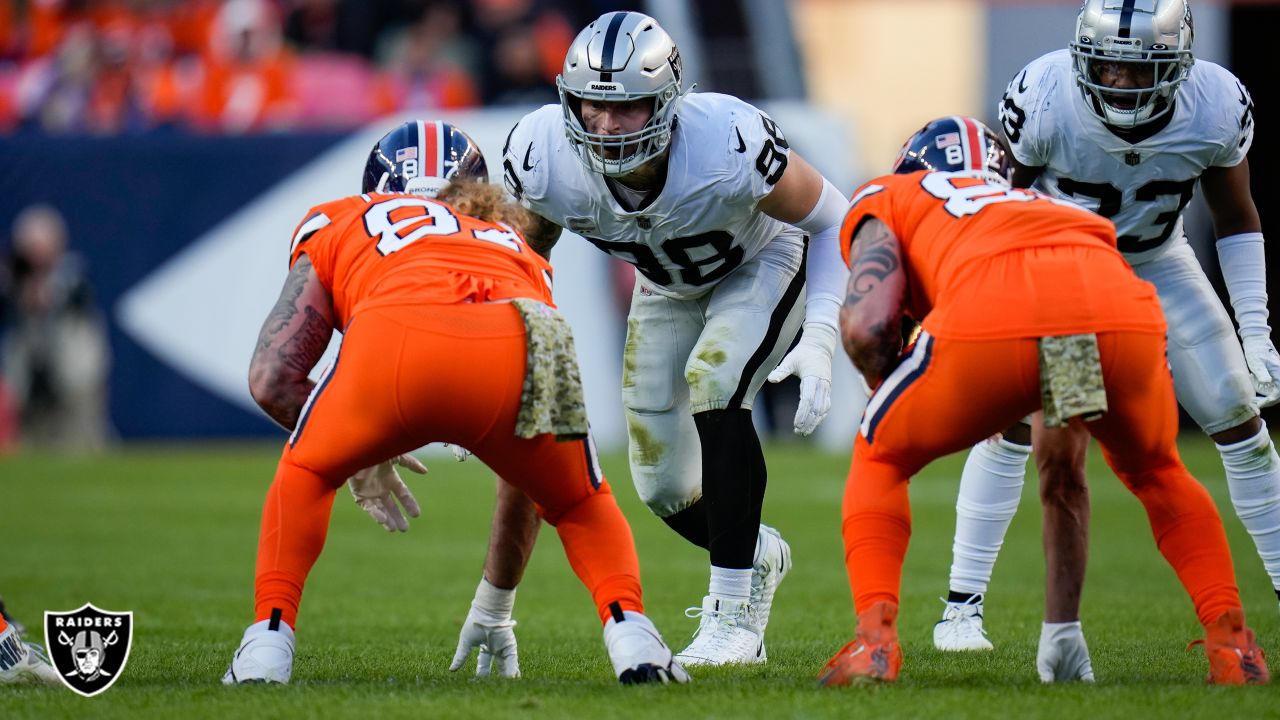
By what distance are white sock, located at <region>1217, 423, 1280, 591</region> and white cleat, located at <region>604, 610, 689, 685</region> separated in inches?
73.1

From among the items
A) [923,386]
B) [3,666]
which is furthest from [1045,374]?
[3,666]

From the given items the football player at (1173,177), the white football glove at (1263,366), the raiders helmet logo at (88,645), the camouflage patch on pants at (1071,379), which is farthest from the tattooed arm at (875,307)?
the raiders helmet logo at (88,645)

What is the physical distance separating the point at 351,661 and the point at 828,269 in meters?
1.80

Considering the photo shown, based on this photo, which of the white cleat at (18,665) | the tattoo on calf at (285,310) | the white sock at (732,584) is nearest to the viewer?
the tattoo on calf at (285,310)

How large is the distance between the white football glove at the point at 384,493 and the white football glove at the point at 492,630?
0.35m

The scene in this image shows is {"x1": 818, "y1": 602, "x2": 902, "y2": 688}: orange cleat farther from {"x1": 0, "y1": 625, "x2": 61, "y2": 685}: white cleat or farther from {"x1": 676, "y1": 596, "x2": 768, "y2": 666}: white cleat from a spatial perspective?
{"x1": 0, "y1": 625, "x2": 61, "y2": 685}: white cleat

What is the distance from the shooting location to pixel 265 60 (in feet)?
47.5

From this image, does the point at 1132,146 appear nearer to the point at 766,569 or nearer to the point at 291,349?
the point at 766,569

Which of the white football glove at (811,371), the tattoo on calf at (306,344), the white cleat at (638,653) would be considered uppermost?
the tattoo on calf at (306,344)

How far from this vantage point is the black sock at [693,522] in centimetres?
496

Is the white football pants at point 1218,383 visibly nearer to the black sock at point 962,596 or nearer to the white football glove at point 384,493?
the black sock at point 962,596

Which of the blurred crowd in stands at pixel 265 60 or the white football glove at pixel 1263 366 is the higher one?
the white football glove at pixel 1263 366

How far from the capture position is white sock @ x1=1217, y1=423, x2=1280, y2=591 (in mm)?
4629

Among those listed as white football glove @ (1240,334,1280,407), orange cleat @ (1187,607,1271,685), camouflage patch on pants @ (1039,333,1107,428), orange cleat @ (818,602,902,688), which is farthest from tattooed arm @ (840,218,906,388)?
white football glove @ (1240,334,1280,407)
